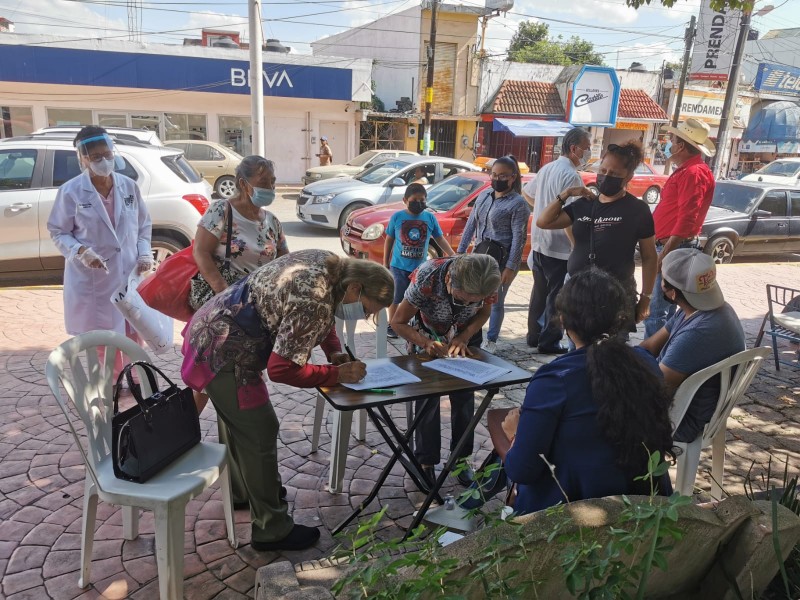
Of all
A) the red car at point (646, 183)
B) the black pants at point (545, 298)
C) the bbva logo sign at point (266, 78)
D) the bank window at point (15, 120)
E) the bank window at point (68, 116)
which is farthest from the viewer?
the bbva logo sign at point (266, 78)

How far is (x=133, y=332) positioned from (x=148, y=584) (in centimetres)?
222

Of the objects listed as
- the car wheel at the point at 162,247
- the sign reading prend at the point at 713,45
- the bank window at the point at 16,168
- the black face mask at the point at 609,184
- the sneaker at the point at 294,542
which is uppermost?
the sign reading prend at the point at 713,45

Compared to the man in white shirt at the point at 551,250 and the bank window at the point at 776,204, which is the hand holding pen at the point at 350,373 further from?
the bank window at the point at 776,204

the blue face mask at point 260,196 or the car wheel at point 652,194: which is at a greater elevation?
the blue face mask at point 260,196

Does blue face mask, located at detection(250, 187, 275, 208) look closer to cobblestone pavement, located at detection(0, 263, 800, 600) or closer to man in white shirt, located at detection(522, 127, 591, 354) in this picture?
cobblestone pavement, located at detection(0, 263, 800, 600)

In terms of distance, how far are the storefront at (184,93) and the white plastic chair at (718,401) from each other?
19459mm

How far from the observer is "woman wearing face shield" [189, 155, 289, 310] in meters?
3.41

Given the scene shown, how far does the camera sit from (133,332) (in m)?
4.45

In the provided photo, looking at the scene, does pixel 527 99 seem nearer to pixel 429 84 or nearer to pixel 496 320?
pixel 429 84

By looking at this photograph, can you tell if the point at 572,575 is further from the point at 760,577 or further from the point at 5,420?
the point at 5,420

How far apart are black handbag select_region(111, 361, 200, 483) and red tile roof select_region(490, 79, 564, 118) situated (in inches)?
928

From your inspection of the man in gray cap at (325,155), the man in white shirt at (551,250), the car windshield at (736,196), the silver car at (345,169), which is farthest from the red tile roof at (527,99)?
the man in white shirt at (551,250)

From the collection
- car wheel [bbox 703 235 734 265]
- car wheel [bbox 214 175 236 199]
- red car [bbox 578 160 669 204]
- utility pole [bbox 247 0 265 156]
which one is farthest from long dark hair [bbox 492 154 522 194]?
car wheel [bbox 214 175 236 199]

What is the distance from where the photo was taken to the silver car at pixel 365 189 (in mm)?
11156
